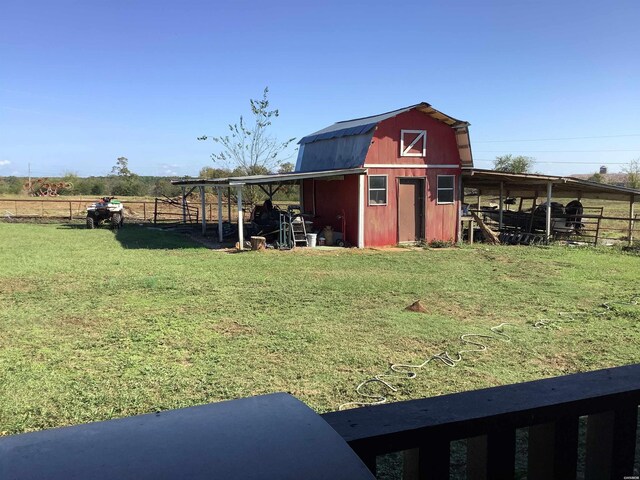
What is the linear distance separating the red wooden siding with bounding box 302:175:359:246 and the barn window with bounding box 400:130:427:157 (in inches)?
76.5

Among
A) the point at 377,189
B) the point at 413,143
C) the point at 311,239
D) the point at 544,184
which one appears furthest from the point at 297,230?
the point at 544,184

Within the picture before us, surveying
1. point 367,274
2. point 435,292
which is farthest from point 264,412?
point 367,274

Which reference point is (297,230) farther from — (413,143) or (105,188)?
(105,188)

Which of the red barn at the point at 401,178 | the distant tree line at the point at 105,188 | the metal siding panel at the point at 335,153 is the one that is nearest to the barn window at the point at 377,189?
the red barn at the point at 401,178

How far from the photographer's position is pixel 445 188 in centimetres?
1681

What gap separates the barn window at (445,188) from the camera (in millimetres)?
16719

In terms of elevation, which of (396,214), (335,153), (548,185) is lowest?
(396,214)

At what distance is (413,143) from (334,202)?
3.32 m

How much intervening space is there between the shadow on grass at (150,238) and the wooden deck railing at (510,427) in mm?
14276

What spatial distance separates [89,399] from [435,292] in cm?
606

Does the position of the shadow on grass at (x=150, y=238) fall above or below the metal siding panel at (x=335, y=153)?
below

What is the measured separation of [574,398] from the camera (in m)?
1.44

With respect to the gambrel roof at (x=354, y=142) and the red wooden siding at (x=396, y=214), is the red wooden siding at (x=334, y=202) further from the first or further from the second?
the gambrel roof at (x=354, y=142)

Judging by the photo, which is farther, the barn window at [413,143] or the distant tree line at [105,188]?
the distant tree line at [105,188]
